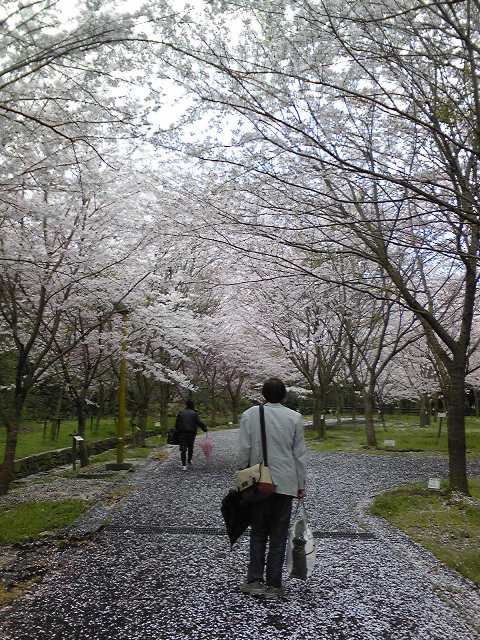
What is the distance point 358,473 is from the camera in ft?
38.9

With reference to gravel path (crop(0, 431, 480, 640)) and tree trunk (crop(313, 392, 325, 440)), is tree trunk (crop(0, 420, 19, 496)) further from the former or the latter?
tree trunk (crop(313, 392, 325, 440))

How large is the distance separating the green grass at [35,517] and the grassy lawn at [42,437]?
6.89 meters

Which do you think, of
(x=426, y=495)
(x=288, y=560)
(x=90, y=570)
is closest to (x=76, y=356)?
(x=426, y=495)

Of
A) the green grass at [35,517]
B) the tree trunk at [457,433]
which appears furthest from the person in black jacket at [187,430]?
the tree trunk at [457,433]

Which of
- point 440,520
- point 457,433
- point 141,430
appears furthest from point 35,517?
point 141,430

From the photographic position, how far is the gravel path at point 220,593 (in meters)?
3.66

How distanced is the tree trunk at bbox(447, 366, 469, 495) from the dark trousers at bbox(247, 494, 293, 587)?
489 cm

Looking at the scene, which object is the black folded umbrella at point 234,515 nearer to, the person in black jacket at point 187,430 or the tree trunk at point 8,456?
the tree trunk at point 8,456

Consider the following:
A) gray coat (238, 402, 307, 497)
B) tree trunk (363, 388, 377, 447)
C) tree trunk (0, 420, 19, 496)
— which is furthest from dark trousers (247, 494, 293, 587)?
tree trunk (363, 388, 377, 447)

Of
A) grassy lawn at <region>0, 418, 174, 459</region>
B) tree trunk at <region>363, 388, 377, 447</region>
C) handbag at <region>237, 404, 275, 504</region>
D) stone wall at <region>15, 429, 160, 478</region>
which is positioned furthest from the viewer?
tree trunk at <region>363, 388, 377, 447</region>

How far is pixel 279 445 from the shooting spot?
4367mm

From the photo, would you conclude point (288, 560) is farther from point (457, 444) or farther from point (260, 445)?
point (457, 444)

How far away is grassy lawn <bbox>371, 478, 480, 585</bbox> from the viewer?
17.8 ft

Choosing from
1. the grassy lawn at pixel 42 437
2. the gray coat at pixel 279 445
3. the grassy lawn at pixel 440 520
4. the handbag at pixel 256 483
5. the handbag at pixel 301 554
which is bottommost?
the grassy lawn at pixel 42 437
